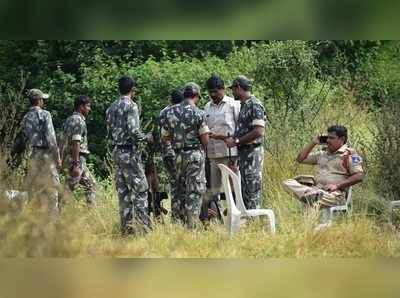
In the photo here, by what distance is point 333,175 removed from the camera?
21.8ft

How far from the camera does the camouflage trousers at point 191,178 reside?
690 cm

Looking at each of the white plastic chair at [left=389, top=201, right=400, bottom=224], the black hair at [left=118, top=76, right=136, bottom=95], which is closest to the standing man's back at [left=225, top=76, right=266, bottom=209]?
the black hair at [left=118, top=76, right=136, bottom=95]

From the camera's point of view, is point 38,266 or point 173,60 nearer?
point 38,266

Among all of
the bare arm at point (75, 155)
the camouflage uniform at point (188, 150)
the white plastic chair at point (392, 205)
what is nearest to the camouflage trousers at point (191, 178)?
the camouflage uniform at point (188, 150)

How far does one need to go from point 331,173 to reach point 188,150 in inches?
42.3

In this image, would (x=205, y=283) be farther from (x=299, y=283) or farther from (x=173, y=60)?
(x=173, y=60)

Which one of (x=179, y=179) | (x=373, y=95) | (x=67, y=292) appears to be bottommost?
(x=67, y=292)

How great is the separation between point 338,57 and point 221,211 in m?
3.43

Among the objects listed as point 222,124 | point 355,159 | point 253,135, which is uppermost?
point 222,124

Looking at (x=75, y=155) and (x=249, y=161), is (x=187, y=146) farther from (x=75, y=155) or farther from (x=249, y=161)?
(x=75, y=155)

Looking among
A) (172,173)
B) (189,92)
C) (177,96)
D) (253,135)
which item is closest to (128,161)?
(172,173)

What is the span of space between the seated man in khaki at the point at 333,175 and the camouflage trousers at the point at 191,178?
680 mm

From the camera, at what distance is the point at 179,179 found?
7.08 meters
